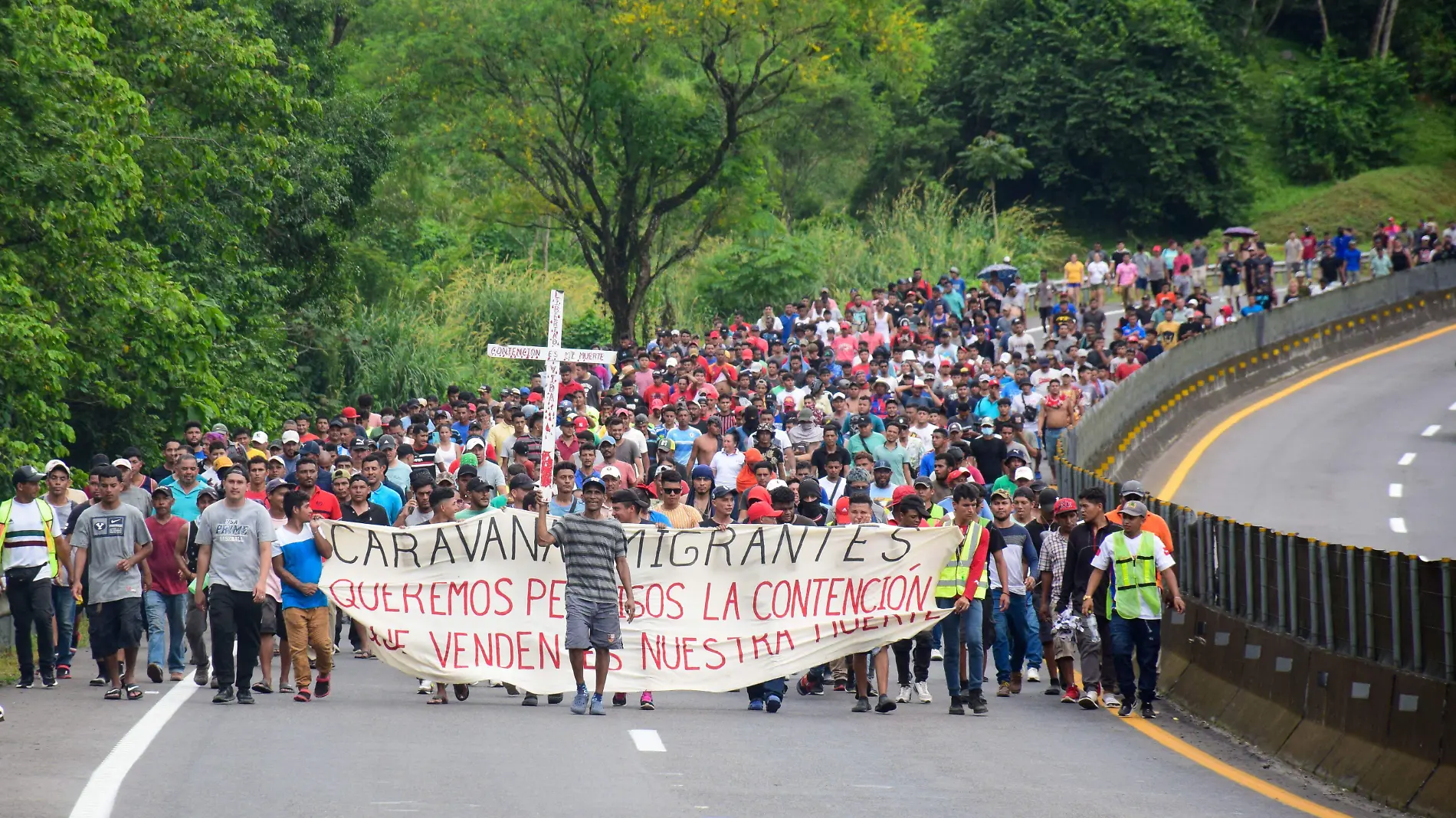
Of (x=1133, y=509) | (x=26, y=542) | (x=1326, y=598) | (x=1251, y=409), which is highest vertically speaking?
(x=1251, y=409)

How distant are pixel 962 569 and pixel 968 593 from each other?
1.05 ft

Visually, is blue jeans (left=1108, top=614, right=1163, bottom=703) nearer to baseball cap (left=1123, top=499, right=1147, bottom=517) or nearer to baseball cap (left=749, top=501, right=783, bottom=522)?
baseball cap (left=1123, top=499, right=1147, bottom=517)

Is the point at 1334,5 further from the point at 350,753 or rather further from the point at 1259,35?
the point at 350,753

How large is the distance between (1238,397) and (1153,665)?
84.5 feet

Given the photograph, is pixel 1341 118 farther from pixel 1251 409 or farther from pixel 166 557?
pixel 166 557

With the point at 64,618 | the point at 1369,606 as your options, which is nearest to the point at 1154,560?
the point at 1369,606

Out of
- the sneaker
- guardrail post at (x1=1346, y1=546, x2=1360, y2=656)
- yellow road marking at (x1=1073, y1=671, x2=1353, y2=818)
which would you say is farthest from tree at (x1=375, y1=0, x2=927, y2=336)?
guardrail post at (x1=1346, y1=546, x2=1360, y2=656)

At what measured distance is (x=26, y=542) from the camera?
48.1 ft

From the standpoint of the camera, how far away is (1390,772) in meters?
10.5

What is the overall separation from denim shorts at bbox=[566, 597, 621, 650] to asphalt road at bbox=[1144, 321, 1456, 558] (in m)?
14.6

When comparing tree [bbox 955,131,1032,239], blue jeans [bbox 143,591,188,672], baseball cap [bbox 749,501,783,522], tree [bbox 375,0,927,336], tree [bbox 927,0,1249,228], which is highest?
tree [bbox 927,0,1249,228]

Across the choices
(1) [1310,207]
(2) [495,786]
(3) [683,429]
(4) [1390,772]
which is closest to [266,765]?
(2) [495,786]

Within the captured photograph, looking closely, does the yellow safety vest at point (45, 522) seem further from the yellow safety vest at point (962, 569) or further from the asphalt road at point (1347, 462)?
the asphalt road at point (1347, 462)

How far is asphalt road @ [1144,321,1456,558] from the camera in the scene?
27000 millimetres
